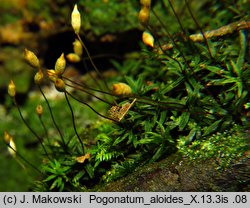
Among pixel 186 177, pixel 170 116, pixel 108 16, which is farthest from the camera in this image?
pixel 108 16

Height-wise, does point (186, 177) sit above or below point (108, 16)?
below

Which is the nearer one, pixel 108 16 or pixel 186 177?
pixel 186 177

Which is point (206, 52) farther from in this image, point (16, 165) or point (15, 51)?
point (15, 51)

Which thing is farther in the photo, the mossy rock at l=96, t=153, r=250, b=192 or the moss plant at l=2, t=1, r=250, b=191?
the moss plant at l=2, t=1, r=250, b=191

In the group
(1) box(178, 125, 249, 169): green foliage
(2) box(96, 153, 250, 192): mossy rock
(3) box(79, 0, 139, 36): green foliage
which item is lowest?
(2) box(96, 153, 250, 192): mossy rock

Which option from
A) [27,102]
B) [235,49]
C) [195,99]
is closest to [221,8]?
[235,49]

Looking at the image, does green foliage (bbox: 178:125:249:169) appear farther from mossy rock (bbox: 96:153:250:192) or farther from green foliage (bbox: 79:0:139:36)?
green foliage (bbox: 79:0:139:36)

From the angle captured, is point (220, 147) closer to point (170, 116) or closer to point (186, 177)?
point (186, 177)

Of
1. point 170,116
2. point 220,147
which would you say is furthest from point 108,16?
point 220,147

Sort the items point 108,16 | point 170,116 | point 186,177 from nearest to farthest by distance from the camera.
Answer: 1. point 186,177
2. point 170,116
3. point 108,16

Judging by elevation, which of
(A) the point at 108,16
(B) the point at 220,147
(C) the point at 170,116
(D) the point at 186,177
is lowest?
(D) the point at 186,177


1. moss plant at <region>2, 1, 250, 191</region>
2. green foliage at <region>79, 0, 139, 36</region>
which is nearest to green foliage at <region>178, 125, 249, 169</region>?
moss plant at <region>2, 1, 250, 191</region>
